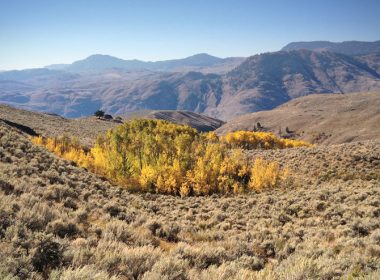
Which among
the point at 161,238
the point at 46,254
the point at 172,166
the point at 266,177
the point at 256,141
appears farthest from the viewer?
the point at 256,141

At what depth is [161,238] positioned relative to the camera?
49.1 ft

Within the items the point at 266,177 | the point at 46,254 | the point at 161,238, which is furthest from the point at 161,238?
the point at 266,177

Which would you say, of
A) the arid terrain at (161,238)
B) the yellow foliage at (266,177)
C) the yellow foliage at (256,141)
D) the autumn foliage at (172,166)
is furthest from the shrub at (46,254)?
the yellow foliage at (256,141)

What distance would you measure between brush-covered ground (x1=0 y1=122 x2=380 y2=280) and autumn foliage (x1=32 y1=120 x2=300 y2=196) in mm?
26028

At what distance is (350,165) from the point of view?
55.2 meters

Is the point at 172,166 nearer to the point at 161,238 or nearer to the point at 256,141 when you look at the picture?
the point at 161,238

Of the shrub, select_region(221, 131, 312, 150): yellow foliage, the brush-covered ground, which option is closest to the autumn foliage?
the brush-covered ground

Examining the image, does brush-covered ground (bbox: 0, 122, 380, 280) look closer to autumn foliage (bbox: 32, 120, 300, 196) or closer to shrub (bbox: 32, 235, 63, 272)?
shrub (bbox: 32, 235, 63, 272)

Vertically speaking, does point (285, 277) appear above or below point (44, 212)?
below

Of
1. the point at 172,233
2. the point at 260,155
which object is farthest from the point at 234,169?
the point at 172,233

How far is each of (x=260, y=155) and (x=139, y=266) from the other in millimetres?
67491

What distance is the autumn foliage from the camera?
58938 mm

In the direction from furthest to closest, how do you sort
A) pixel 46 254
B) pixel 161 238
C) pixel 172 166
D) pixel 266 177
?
1. pixel 172 166
2. pixel 266 177
3. pixel 161 238
4. pixel 46 254

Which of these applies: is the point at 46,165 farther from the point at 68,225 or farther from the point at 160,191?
the point at 160,191
